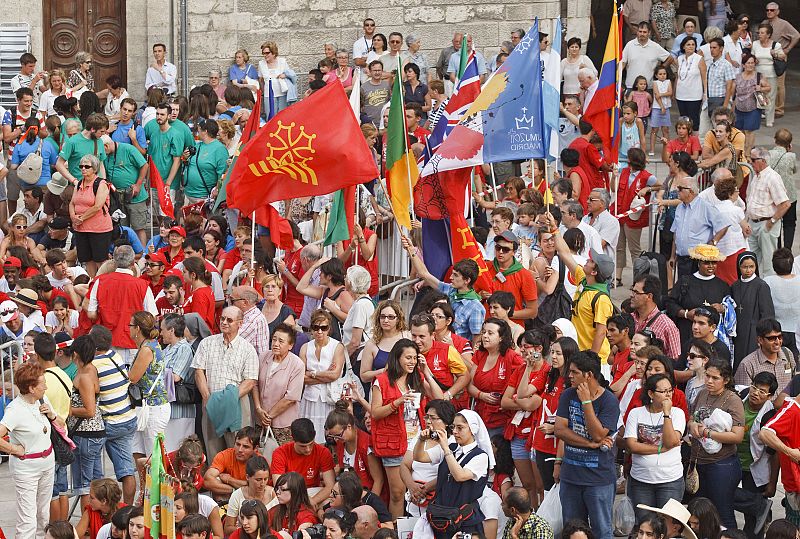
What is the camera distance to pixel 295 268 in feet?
47.6

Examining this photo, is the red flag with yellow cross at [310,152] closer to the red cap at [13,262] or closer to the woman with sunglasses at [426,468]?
the woman with sunglasses at [426,468]

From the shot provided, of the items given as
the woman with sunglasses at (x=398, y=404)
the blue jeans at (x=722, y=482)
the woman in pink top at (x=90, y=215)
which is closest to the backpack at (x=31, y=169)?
the woman in pink top at (x=90, y=215)

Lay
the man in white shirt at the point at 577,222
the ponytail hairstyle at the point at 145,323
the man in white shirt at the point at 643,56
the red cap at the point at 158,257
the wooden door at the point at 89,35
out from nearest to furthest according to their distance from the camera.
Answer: the ponytail hairstyle at the point at 145,323 → the man in white shirt at the point at 577,222 → the red cap at the point at 158,257 → the man in white shirt at the point at 643,56 → the wooden door at the point at 89,35

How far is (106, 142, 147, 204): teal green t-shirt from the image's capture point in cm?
1811

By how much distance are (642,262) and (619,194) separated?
312cm

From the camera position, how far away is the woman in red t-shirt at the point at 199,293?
13.8 meters

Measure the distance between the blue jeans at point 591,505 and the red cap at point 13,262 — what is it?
645cm

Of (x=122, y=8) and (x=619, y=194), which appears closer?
(x=619, y=194)

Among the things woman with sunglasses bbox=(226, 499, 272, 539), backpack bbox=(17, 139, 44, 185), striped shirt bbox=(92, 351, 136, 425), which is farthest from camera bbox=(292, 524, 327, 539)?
backpack bbox=(17, 139, 44, 185)

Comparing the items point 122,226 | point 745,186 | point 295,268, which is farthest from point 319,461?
point 745,186

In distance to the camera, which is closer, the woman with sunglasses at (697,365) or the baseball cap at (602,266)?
the woman with sunglasses at (697,365)

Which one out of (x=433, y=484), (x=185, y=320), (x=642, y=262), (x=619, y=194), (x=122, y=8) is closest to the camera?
(x=433, y=484)

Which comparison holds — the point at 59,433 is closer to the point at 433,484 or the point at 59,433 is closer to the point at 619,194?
the point at 433,484

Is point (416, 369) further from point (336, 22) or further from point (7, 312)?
point (336, 22)
